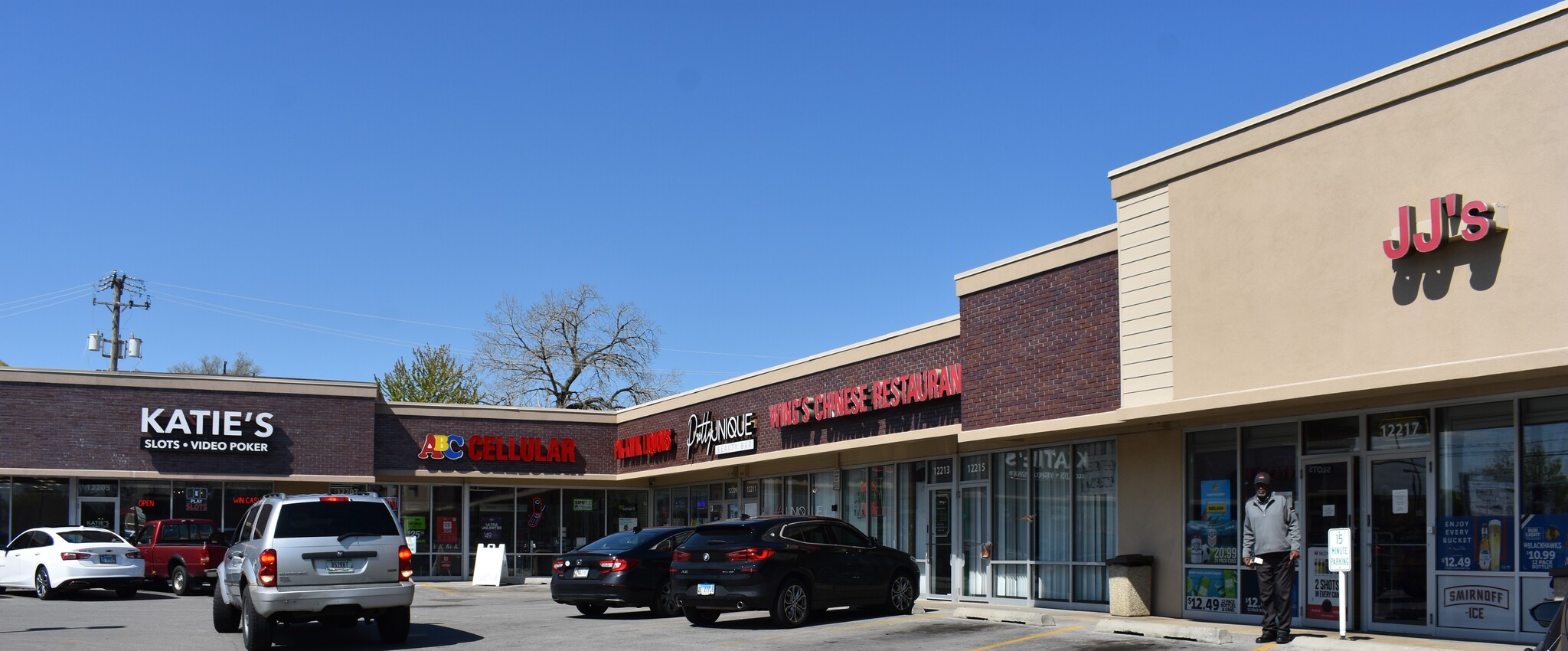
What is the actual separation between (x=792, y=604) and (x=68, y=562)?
13.8 metres

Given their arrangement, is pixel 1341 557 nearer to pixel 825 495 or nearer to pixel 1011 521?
pixel 1011 521

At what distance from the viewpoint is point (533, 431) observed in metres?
35.4

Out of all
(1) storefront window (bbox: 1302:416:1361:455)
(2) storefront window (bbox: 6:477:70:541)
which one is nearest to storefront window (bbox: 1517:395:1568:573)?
(1) storefront window (bbox: 1302:416:1361:455)

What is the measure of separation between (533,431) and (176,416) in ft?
28.9

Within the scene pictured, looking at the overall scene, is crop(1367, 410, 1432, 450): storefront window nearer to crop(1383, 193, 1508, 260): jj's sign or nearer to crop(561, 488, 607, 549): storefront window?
crop(1383, 193, 1508, 260): jj's sign

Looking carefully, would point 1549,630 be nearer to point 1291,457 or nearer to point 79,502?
point 1291,457

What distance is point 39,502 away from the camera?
3028cm

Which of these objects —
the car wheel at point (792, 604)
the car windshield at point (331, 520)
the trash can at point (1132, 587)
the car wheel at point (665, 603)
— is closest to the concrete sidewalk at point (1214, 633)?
the trash can at point (1132, 587)

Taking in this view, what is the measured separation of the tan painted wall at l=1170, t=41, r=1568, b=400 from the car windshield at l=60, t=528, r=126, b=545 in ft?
62.6

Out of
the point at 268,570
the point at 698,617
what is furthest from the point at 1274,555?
the point at 268,570

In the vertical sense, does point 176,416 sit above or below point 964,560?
above

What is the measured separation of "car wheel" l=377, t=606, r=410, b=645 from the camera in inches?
599

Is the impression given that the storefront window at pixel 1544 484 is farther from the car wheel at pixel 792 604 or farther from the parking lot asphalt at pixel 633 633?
the car wheel at pixel 792 604

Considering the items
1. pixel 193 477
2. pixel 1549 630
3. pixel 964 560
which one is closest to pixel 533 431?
pixel 193 477
